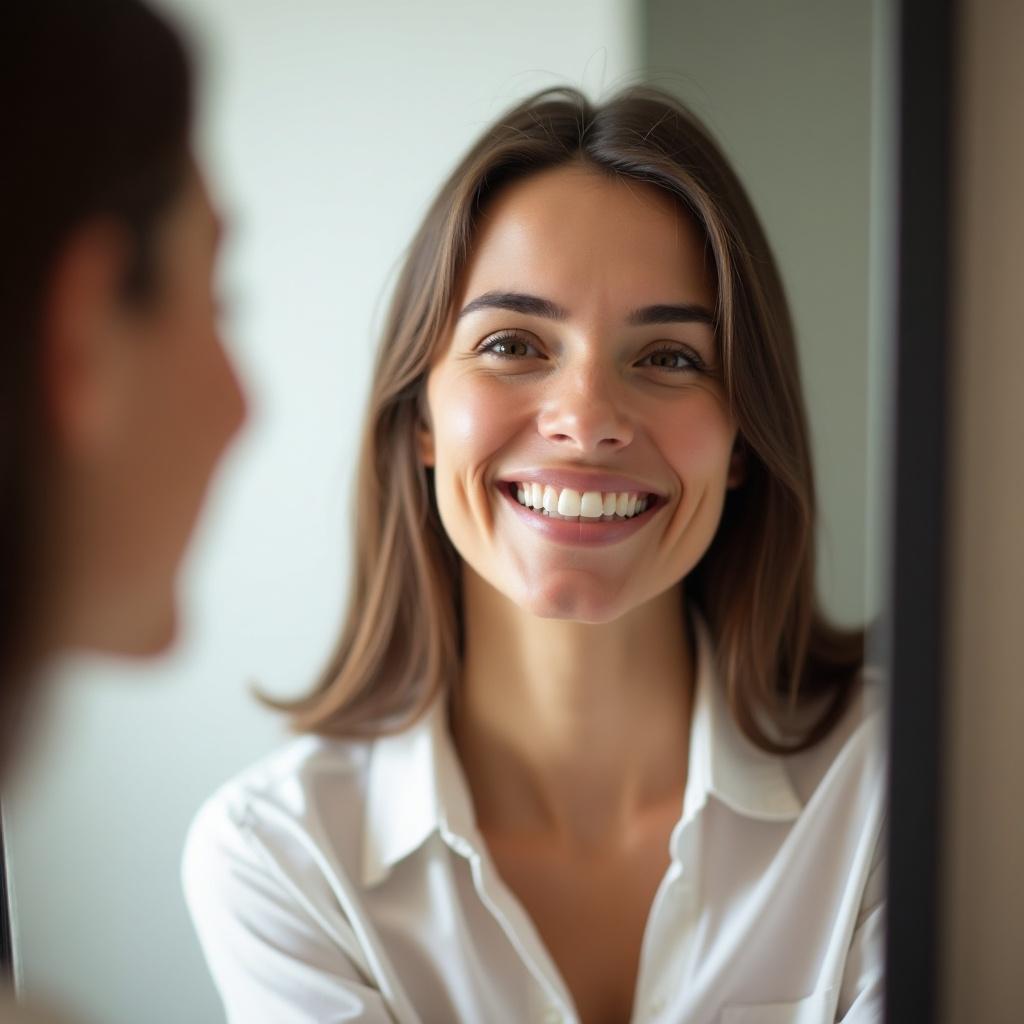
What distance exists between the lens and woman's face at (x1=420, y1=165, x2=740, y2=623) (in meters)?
0.98

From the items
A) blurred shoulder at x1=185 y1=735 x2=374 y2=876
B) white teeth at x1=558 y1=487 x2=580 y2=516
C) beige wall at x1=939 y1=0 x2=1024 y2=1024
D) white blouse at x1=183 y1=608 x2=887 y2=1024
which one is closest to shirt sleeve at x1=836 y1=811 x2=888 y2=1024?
white blouse at x1=183 y1=608 x2=887 y2=1024

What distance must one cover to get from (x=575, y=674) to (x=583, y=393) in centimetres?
32

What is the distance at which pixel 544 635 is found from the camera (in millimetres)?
1112

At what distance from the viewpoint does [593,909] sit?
1119 mm

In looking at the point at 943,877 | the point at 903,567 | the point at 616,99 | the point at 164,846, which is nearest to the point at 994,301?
the point at 903,567

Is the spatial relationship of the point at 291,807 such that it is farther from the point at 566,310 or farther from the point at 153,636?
the point at 566,310

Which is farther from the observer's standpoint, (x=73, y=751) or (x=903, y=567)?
(x=73, y=751)

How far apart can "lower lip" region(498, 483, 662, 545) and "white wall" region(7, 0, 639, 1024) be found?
639 millimetres

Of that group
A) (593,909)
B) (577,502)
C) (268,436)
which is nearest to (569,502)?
(577,502)

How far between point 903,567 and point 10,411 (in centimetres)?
52

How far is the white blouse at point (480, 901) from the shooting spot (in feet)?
3.42

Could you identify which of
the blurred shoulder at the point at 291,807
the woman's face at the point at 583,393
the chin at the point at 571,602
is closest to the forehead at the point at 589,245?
the woman's face at the point at 583,393

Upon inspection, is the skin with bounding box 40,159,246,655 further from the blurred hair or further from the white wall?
the white wall

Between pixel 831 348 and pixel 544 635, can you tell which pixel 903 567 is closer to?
pixel 544 635
